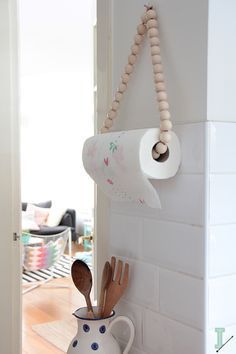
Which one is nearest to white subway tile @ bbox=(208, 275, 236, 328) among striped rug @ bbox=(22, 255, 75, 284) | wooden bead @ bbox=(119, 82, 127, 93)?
wooden bead @ bbox=(119, 82, 127, 93)

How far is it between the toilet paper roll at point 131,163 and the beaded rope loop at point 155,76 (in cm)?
2

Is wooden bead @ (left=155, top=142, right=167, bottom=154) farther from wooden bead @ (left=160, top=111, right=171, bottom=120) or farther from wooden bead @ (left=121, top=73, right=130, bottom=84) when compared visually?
wooden bead @ (left=121, top=73, right=130, bottom=84)

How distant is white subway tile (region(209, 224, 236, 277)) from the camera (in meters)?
0.83

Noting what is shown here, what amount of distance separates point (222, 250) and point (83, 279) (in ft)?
1.09

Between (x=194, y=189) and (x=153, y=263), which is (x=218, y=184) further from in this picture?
(x=153, y=263)

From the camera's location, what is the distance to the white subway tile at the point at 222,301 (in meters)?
0.83

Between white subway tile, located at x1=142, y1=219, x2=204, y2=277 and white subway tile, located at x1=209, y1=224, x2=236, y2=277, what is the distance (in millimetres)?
19

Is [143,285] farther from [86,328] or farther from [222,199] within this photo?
[222,199]

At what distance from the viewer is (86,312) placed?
103 cm

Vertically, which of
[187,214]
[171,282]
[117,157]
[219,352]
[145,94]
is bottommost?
[219,352]

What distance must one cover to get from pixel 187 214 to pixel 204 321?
0.65ft

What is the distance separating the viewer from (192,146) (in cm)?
85

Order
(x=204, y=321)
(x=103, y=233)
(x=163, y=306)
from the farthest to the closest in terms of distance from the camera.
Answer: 1. (x=103, y=233)
2. (x=163, y=306)
3. (x=204, y=321)

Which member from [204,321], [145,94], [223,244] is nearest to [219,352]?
[204,321]
